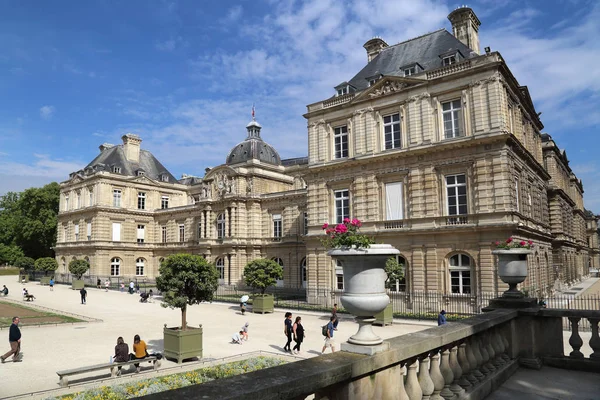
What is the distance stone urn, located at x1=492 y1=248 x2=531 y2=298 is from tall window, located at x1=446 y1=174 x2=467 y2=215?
1562 cm

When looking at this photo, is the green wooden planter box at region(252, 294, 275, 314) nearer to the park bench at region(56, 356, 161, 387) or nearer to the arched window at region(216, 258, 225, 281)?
the park bench at region(56, 356, 161, 387)

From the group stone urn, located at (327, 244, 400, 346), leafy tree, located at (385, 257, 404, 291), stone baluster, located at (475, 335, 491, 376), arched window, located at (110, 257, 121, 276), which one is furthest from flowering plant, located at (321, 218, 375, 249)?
arched window, located at (110, 257, 121, 276)

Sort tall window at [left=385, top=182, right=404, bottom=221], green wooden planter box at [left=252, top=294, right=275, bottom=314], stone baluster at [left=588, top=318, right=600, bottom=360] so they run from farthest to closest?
green wooden planter box at [left=252, top=294, right=275, bottom=314] < tall window at [left=385, top=182, right=404, bottom=221] < stone baluster at [left=588, top=318, right=600, bottom=360]

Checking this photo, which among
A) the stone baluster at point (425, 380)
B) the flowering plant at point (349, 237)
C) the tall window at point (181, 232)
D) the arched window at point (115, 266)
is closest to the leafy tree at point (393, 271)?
the flowering plant at point (349, 237)

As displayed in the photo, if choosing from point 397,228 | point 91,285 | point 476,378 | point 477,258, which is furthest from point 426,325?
point 91,285

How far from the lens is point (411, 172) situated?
25.1m

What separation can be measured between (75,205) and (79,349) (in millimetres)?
47606

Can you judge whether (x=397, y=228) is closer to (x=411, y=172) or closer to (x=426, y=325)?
(x=411, y=172)

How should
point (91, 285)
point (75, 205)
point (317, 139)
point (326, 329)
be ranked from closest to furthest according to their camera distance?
point (326, 329)
point (317, 139)
point (91, 285)
point (75, 205)

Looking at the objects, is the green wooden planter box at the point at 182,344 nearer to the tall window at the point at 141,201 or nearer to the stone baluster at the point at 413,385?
the stone baluster at the point at 413,385

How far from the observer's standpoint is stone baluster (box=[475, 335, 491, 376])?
6043mm

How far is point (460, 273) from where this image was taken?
76.6 feet

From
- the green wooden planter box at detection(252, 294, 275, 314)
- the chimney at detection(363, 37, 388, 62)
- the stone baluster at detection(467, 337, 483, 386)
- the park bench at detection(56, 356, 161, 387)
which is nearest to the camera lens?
the stone baluster at detection(467, 337, 483, 386)

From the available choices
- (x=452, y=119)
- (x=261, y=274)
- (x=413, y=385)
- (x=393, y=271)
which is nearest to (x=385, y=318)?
(x=393, y=271)
